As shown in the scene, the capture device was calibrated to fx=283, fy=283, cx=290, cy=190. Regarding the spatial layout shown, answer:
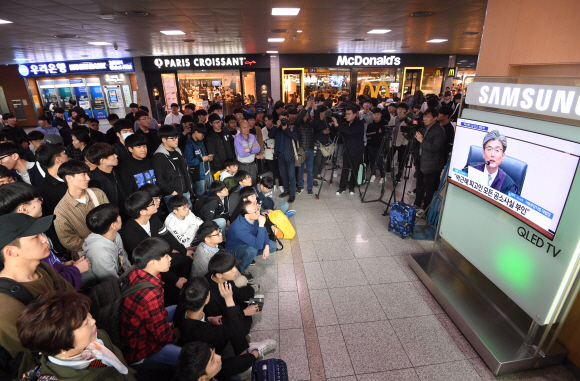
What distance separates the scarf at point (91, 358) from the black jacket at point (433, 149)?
469 cm

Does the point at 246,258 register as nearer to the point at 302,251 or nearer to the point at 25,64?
the point at 302,251

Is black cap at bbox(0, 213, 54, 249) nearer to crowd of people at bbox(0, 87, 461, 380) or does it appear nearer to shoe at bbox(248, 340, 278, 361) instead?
crowd of people at bbox(0, 87, 461, 380)

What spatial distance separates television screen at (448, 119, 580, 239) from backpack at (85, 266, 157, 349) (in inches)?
117

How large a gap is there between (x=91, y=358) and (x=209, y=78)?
13421 millimetres

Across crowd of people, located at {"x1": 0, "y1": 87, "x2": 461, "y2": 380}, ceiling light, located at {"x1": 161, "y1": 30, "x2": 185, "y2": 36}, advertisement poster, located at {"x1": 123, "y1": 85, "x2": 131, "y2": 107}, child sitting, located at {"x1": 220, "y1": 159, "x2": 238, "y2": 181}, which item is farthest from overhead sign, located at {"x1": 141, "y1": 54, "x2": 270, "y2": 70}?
child sitting, located at {"x1": 220, "y1": 159, "x2": 238, "y2": 181}

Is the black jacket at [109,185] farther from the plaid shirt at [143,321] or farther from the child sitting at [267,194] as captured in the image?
the child sitting at [267,194]

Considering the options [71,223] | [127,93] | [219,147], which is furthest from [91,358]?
[127,93]

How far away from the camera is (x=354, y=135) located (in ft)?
18.2

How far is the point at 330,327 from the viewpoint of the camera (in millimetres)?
2844

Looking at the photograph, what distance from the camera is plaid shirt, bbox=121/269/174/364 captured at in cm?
191

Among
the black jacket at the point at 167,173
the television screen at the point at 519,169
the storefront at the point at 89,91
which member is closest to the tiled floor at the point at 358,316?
the television screen at the point at 519,169

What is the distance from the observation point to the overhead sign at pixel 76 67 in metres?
12.2

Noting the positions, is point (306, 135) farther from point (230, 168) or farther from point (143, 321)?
point (143, 321)

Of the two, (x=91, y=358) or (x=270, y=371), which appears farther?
(x=270, y=371)
